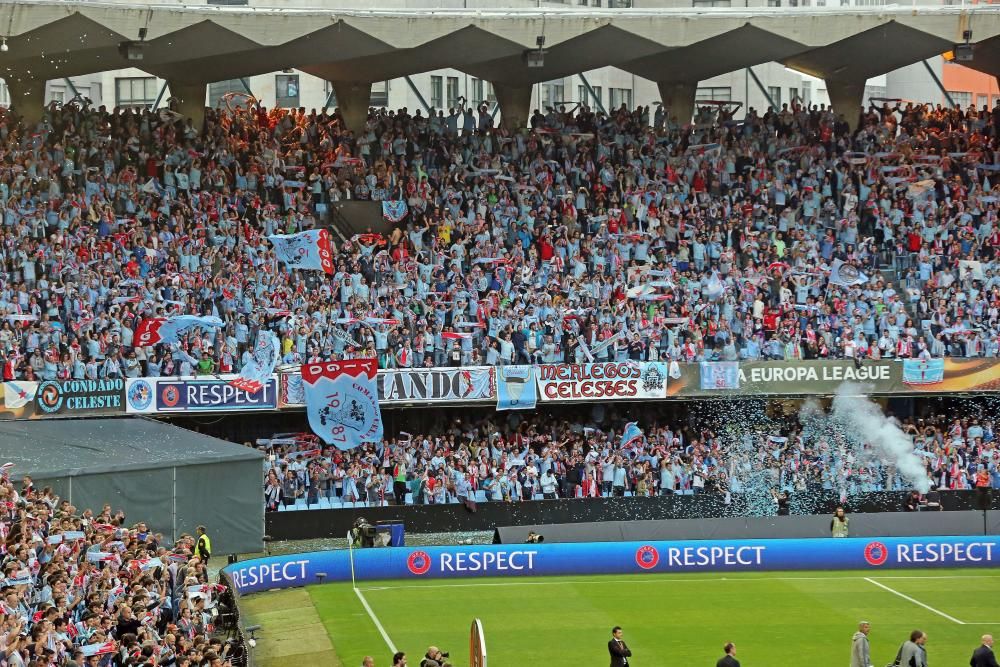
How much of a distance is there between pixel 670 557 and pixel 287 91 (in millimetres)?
38273

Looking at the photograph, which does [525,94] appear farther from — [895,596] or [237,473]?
[895,596]

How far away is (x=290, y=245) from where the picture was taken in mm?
40219

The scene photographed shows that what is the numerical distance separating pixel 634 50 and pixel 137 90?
3161cm

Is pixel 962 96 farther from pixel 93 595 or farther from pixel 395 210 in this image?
pixel 93 595

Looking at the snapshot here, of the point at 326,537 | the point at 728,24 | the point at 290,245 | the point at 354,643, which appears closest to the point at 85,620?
the point at 354,643

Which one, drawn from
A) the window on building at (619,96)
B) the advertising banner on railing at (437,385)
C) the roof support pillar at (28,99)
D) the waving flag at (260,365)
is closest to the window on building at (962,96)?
the window on building at (619,96)

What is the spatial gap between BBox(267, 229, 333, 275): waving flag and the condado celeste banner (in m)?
3.92

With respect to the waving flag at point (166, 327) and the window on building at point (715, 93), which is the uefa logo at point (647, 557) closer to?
the waving flag at point (166, 327)

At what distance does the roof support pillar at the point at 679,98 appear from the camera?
162ft

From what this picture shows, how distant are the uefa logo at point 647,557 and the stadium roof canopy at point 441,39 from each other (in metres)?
15.7

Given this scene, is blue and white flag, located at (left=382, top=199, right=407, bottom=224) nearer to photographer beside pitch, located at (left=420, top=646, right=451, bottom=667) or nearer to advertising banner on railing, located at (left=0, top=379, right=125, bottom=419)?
advertising banner on railing, located at (left=0, top=379, right=125, bottom=419)

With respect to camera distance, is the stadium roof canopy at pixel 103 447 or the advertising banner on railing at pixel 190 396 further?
the advertising banner on railing at pixel 190 396

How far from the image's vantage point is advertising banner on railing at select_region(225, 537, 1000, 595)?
33.2 meters

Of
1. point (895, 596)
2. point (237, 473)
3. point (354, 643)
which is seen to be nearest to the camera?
point (354, 643)
